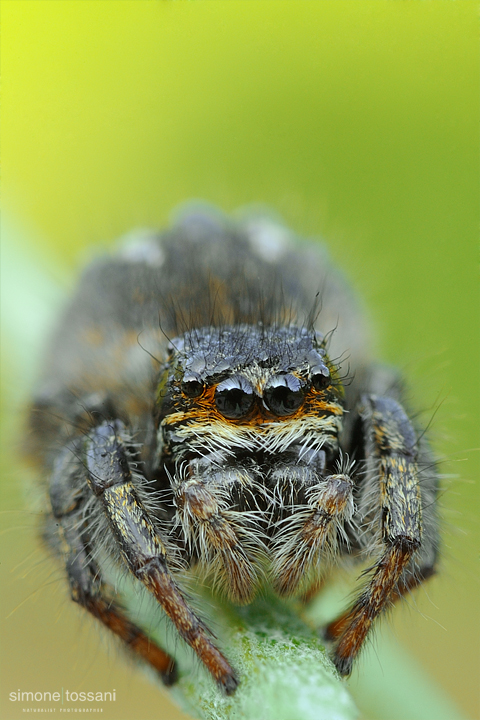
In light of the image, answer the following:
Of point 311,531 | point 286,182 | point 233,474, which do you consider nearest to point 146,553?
point 233,474

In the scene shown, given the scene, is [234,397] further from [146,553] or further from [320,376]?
[146,553]

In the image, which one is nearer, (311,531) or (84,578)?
(311,531)

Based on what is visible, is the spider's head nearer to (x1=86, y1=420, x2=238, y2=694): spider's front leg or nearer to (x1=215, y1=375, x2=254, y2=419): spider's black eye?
(x1=215, y1=375, x2=254, y2=419): spider's black eye

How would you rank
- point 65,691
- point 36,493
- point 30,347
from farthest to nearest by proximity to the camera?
point 30,347 → point 65,691 → point 36,493

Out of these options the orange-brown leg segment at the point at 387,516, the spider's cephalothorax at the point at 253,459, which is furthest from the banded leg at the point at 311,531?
the orange-brown leg segment at the point at 387,516

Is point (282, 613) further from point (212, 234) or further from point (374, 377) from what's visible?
point (212, 234)

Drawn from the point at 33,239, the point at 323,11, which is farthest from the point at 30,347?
the point at 323,11

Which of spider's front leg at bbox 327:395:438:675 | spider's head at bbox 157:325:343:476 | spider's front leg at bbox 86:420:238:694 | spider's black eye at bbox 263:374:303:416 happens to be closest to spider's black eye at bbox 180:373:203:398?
spider's head at bbox 157:325:343:476
